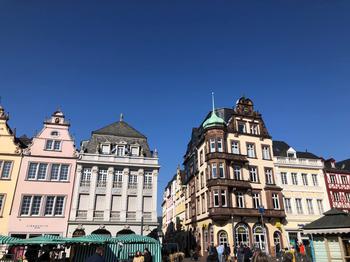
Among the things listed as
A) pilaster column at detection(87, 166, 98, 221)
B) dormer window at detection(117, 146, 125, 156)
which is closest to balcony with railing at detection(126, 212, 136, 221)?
pilaster column at detection(87, 166, 98, 221)

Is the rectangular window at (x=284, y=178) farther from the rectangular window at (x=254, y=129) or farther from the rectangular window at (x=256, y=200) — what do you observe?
the rectangular window at (x=254, y=129)

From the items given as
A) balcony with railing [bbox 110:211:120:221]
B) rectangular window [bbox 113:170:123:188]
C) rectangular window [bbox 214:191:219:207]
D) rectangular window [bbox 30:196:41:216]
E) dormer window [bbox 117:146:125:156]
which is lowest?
balcony with railing [bbox 110:211:120:221]

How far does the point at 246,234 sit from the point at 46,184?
82.0ft

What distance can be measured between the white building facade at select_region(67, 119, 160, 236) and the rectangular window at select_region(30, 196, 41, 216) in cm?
370

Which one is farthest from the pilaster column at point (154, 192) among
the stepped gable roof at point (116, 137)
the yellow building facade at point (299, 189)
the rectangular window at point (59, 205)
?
the yellow building facade at point (299, 189)

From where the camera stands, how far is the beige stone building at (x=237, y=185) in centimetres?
3312

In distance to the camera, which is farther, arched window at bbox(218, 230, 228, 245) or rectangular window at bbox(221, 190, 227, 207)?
rectangular window at bbox(221, 190, 227, 207)

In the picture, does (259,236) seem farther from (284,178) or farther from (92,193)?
(92,193)

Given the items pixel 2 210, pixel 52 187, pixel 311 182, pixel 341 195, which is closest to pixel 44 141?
pixel 52 187

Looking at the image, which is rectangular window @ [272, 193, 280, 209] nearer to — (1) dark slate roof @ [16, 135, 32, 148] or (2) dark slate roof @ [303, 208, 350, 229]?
(2) dark slate roof @ [303, 208, 350, 229]

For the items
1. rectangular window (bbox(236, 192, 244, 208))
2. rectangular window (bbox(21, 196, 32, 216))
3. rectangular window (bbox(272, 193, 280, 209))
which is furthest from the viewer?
rectangular window (bbox(272, 193, 280, 209))

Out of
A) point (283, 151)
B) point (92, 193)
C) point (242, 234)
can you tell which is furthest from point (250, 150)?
point (92, 193)

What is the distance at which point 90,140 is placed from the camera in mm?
35000

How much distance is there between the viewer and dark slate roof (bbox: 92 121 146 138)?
3628 cm
